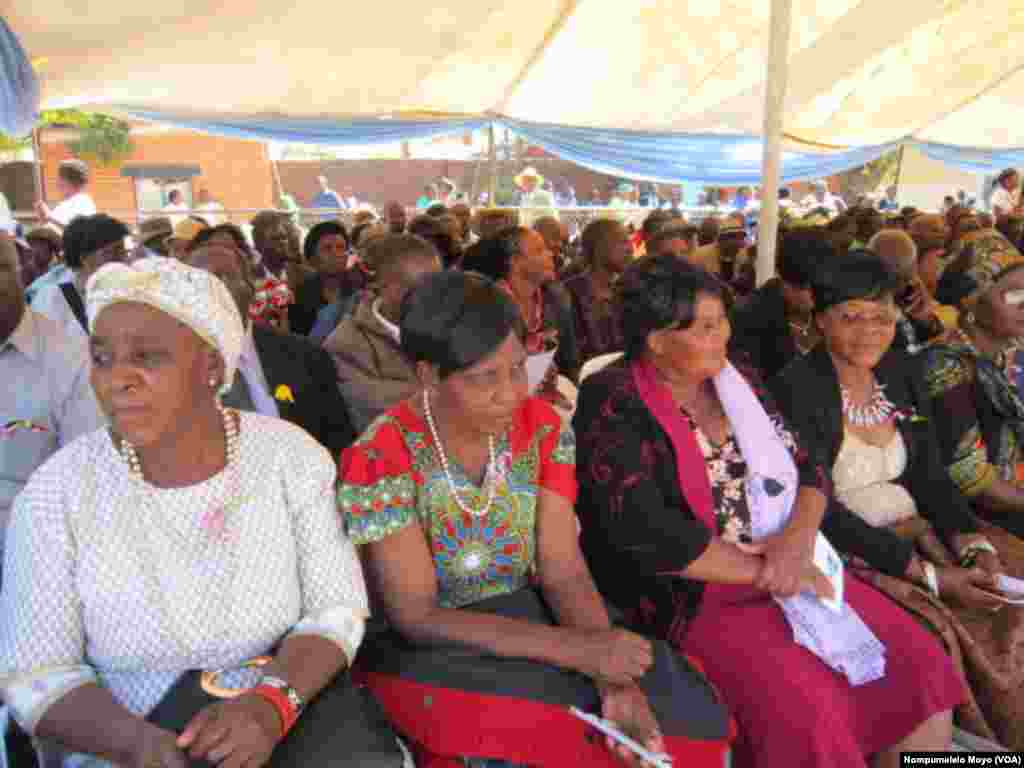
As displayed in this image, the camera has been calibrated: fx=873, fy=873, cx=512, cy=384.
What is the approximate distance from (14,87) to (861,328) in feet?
13.5

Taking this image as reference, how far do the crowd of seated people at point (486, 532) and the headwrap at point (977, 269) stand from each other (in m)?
0.10

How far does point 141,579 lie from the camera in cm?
171

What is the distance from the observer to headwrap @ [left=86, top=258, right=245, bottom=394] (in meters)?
1.71

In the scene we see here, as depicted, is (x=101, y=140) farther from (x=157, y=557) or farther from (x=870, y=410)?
(x=157, y=557)

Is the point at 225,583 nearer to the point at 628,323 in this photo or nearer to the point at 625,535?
the point at 625,535

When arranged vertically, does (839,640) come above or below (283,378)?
below

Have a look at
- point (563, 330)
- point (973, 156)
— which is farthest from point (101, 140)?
point (563, 330)

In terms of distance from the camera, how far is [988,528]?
3004mm

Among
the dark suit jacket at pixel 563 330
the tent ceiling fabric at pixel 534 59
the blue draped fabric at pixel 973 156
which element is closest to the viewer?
the dark suit jacket at pixel 563 330

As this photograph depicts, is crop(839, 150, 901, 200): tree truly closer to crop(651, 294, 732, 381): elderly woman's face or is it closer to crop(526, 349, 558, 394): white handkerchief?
crop(526, 349, 558, 394): white handkerchief

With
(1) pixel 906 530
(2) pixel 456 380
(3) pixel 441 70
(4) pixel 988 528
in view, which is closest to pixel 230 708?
(2) pixel 456 380

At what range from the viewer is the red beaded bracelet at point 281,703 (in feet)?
5.32

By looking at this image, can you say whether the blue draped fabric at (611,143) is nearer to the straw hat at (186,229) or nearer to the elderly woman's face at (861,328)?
A: the straw hat at (186,229)

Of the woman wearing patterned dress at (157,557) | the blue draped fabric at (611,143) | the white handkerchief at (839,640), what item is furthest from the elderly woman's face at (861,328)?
the blue draped fabric at (611,143)
